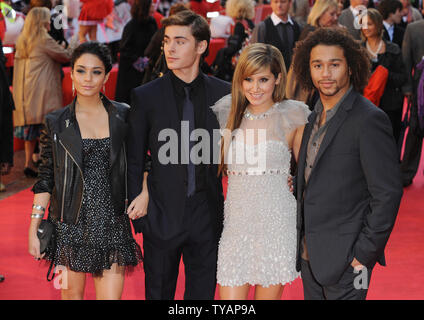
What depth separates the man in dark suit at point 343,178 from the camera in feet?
9.33

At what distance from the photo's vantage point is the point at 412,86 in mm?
7328

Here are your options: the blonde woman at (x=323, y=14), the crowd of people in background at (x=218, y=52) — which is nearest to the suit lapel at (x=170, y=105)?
the crowd of people in background at (x=218, y=52)

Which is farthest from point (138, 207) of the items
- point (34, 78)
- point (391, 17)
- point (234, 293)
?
point (391, 17)

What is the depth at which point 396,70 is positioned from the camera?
699 centimetres

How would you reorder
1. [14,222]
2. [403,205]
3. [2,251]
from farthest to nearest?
[403,205]
[14,222]
[2,251]

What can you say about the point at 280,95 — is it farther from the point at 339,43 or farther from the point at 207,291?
the point at 207,291

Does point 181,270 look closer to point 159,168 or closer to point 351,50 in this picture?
point 159,168

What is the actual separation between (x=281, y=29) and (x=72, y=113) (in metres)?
4.10

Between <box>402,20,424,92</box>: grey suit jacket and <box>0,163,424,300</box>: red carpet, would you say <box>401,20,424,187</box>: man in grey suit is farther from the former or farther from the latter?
<box>0,163,424,300</box>: red carpet

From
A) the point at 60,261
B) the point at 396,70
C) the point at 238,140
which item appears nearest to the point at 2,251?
the point at 60,261

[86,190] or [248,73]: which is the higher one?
[248,73]

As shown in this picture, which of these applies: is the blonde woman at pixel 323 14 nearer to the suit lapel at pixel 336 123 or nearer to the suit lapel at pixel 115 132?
the suit lapel at pixel 115 132

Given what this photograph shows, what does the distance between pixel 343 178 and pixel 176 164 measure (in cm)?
85

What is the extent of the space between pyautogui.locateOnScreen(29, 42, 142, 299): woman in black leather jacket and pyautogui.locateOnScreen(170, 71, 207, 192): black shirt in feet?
0.97
